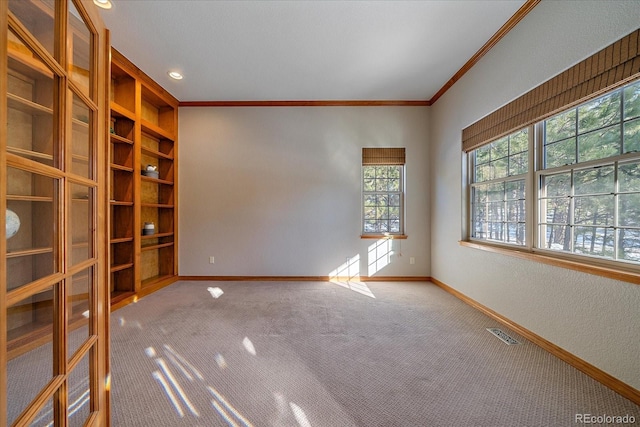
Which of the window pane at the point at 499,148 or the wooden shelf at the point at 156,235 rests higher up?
the window pane at the point at 499,148

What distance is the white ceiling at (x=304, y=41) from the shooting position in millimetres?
2092

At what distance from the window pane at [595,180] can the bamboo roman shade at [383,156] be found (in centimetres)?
218

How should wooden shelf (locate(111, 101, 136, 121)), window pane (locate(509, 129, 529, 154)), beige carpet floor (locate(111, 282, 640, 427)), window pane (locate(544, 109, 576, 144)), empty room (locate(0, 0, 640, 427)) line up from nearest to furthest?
empty room (locate(0, 0, 640, 427)) < beige carpet floor (locate(111, 282, 640, 427)) < window pane (locate(544, 109, 576, 144)) < window pane (locate(509, 129, 529, 154)) < wooden shelf (locate(111, 101, 136, 121))

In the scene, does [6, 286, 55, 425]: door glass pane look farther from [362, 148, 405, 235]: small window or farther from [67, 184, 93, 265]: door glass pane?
[362, 148, 405, 235]: small window

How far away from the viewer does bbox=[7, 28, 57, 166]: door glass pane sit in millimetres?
606

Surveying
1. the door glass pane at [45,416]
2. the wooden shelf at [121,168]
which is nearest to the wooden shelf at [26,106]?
the door glass pane at [45,416]

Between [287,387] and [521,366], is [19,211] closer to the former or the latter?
[287,387]

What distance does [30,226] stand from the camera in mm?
774

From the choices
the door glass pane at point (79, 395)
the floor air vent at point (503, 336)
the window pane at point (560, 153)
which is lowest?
the floor air vent at point (503, 336)

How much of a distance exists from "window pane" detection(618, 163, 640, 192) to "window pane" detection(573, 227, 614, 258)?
294 mm

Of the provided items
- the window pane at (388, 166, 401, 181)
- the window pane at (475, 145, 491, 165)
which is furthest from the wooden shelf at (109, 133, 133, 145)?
the window pane at (475, 145, 491, 165)

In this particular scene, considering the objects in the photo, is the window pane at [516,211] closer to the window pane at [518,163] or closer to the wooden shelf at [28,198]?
the window pane at [518,163]

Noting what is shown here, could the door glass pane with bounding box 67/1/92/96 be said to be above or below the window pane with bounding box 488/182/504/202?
above

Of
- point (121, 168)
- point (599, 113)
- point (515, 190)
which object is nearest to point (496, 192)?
point (515, 190)
